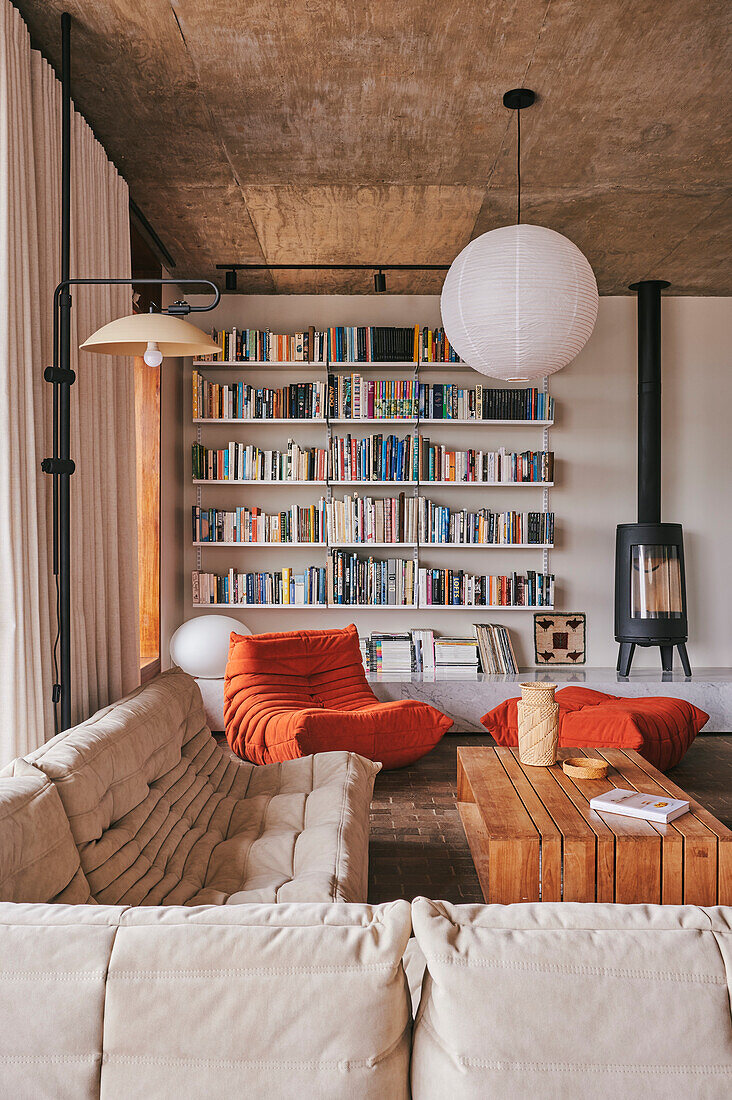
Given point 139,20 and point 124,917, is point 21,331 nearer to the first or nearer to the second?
point 139,20

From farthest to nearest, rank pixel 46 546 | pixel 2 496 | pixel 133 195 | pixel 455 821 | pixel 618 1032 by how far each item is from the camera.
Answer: pixel 133 195
pixel 455 821
pixel 46 546
pixel 2 496
pixel 618 1032

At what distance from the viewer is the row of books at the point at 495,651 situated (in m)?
5.91

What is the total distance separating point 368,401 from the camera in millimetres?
6027

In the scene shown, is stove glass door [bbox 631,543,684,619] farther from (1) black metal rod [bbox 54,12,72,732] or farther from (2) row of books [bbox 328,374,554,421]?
(1) black metal rod [bbox 54,12,72,732]

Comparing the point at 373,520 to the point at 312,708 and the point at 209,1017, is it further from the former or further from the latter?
the point at 209,1017

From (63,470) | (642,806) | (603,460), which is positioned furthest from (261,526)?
(642,806)

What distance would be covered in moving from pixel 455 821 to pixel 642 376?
3761 millimetres

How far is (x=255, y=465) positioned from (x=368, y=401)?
927 millimetres

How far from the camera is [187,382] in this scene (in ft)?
20.8

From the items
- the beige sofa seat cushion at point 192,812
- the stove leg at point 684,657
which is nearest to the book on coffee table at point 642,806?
the beige sofa seat cushion at point 192,812

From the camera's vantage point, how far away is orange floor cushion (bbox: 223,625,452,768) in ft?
12.8

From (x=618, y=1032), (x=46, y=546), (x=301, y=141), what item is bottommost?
(x=618, y=1032)

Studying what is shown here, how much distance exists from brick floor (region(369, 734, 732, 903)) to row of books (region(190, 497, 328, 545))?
5.95ft

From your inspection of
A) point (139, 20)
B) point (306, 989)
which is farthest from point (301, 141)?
point (306, 989)
